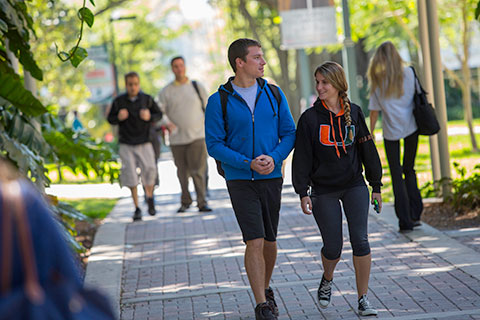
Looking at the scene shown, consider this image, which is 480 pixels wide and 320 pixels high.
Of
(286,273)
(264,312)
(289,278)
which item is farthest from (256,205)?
(286,273)

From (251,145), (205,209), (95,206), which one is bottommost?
(95,206)

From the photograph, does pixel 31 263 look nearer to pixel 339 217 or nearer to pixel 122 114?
pixel 339 217

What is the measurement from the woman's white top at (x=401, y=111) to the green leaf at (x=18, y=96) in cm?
356

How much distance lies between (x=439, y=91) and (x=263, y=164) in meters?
5.72

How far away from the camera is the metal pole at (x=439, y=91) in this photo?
10827mm

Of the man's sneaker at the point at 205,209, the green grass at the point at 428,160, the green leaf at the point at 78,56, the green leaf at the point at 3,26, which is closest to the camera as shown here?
the green leaf at the point at 78,56

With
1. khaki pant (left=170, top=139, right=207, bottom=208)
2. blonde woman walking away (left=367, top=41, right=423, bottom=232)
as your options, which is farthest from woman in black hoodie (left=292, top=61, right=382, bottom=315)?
khaki pant (left=170, top=139, right=207, bottom=208)

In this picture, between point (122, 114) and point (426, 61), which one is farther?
point (122, 114)

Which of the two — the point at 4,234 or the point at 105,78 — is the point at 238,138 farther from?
the point at 105,78

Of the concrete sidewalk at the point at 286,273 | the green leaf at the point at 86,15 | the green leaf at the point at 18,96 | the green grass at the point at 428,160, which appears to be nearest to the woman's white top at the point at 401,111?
the concrete sidewalk at the point at 286,273

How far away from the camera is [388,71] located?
879cm

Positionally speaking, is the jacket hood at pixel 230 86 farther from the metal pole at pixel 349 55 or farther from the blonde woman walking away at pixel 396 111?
the metal pole at pixel 349 55

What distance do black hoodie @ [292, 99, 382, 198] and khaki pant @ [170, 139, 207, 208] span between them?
6.71 meters

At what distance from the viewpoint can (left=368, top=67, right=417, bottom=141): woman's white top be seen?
29.2ft
